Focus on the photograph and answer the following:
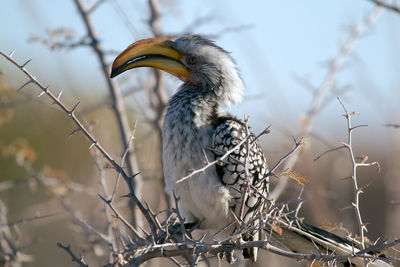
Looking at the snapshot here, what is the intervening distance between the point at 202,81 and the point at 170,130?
2.07 ft

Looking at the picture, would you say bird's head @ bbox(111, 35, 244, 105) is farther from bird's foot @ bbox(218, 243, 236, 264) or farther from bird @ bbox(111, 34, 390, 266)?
bird's foot @ bbox(218, 243, 236, 264)

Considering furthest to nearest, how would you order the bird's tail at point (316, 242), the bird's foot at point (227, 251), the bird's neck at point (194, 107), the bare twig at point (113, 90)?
the bare twig at point (113, 90)
the bird's neck at point (194, 107)
the bird's tail at point (316, 242)
the bird's foot at point (227, 251)

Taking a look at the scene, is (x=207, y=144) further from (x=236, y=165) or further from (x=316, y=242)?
(x=316, y=242)

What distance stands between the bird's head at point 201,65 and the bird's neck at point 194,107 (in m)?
0.08

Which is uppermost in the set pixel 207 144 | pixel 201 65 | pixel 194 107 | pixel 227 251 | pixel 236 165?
pixel 201 65

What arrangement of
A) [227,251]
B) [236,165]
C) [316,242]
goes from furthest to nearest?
[316,242] < [236,165] < [227,251]

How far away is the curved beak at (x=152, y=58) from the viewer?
3.81 metres

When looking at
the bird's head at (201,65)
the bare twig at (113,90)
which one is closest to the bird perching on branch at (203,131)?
the bird's head at (201,65)

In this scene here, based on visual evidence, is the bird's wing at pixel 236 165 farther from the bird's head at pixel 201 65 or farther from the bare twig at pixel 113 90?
the bare twig at pixel 113 90

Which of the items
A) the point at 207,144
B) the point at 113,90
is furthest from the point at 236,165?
the point at 113,90

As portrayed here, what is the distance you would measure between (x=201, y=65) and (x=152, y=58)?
43 centimetres

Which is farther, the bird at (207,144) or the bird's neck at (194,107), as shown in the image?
the bird's neck at (194,107)

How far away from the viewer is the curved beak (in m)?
3.81

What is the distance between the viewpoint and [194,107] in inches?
151
